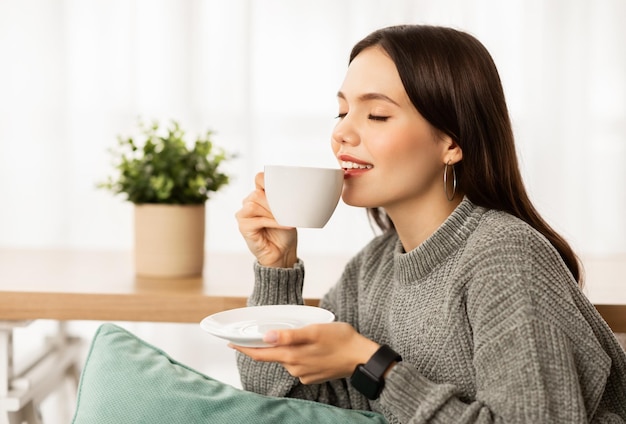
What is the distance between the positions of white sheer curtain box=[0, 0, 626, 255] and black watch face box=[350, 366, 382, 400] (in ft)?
5.06

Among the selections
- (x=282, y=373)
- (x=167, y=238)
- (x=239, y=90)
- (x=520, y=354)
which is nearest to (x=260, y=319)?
(x=282, y=373)

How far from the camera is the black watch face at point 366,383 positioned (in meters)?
1.09

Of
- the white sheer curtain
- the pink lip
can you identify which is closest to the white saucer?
the pink lip

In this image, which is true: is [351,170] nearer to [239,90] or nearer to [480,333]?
[480,333]

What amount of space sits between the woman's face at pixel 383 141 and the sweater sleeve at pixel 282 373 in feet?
0.77

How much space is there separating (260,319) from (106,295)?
0.42m

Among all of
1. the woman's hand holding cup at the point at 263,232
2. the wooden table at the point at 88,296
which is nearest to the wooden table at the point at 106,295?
the wooden table at the point at 88,296

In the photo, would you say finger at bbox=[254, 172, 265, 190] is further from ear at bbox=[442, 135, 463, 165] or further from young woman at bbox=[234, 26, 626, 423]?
ear at bbox=[442, 135, 463, 165]

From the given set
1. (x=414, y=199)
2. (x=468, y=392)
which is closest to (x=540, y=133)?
(x=414, y=199)

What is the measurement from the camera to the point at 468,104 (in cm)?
122

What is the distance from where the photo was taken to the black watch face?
1.09 metres

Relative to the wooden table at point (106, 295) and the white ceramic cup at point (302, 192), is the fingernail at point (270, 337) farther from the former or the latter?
the wooden table at point (106, 295)

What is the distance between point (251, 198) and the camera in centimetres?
145

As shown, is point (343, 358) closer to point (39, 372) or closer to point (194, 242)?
point (194, 242)
